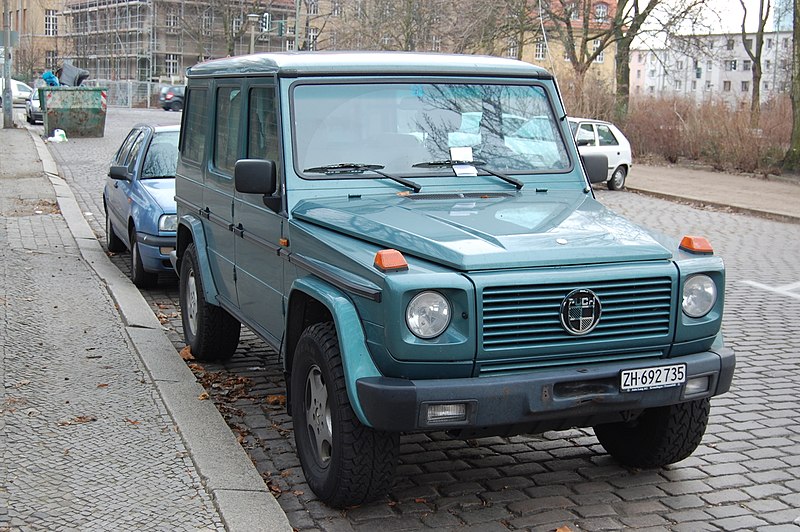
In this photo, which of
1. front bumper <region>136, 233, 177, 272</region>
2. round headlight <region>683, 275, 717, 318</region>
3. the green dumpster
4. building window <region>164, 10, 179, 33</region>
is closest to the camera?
round headlight <region>683, 275, 717, 318</region>

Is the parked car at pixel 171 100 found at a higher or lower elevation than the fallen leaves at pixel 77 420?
higher

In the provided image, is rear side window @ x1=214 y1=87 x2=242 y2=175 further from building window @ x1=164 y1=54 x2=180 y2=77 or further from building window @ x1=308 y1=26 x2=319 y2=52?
building window @ x1=164 y1=54 x2=180 y2=77

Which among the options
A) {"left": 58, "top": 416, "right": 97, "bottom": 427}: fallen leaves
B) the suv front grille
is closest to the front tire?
the suv front grille

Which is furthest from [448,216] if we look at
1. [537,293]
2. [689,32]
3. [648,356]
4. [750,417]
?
[689,32]

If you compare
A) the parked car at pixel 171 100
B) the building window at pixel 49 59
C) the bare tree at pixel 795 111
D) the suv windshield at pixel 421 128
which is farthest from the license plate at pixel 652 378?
the building window at pixel 49 59

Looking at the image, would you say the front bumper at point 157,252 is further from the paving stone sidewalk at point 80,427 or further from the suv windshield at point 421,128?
the suv windshield at point 421,128

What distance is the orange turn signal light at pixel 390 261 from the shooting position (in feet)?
14.4

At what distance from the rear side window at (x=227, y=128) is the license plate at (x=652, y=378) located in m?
2.97

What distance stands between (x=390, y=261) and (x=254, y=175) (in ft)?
4.25

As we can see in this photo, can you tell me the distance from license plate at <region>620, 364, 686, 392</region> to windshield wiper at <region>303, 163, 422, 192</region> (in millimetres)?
1587

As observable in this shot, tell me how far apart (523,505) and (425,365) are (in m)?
1.04

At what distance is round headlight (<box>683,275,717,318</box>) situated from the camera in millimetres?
4824

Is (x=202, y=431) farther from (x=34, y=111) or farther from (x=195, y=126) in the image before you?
(x=34, y=111)

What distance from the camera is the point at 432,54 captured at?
248 inches
